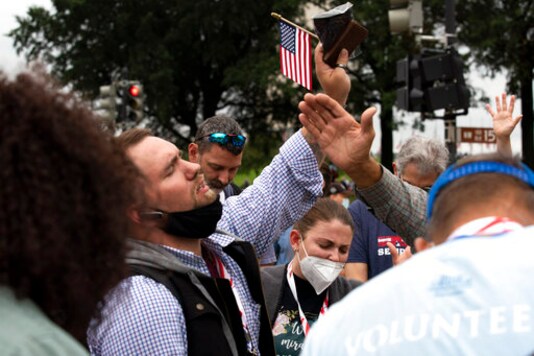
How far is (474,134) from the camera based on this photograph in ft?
43.3

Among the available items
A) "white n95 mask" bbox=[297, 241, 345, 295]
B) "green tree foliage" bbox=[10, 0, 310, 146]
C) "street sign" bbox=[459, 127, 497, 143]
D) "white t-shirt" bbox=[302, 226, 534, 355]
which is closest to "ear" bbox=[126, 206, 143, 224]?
"white t-shirt" bbox=[302, 226, 534, 355]

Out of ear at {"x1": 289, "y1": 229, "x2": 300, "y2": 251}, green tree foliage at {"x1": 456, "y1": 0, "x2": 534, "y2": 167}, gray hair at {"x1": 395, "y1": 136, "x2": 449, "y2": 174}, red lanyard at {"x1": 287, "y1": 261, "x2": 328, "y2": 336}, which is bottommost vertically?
green tree foliage at {"x1": 456, "y1": 0, "x2": 534, "y2": 167}

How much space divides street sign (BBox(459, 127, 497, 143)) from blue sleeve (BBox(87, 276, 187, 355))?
1042cm

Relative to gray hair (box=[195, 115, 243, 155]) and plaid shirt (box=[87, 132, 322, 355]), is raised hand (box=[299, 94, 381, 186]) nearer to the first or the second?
plaid shirt (box=[87, 132, 322, 355])

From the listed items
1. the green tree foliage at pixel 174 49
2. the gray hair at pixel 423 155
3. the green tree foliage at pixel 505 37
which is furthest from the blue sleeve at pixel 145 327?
the green tree foliage at pixel 174 49

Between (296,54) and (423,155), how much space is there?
107cm

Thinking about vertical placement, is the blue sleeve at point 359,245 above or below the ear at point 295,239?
below

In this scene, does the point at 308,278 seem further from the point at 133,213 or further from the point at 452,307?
the point at 452,307

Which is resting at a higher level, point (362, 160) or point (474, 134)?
point (362, 160)

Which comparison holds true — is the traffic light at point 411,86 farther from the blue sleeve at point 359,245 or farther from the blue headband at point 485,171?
the blue headband at point 485,171

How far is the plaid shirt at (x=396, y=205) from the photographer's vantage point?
10.7 feet

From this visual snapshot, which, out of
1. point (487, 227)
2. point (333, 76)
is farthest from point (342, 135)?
point (487, 227)

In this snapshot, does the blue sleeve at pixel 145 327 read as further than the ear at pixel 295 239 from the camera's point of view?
No

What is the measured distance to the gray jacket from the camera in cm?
425
